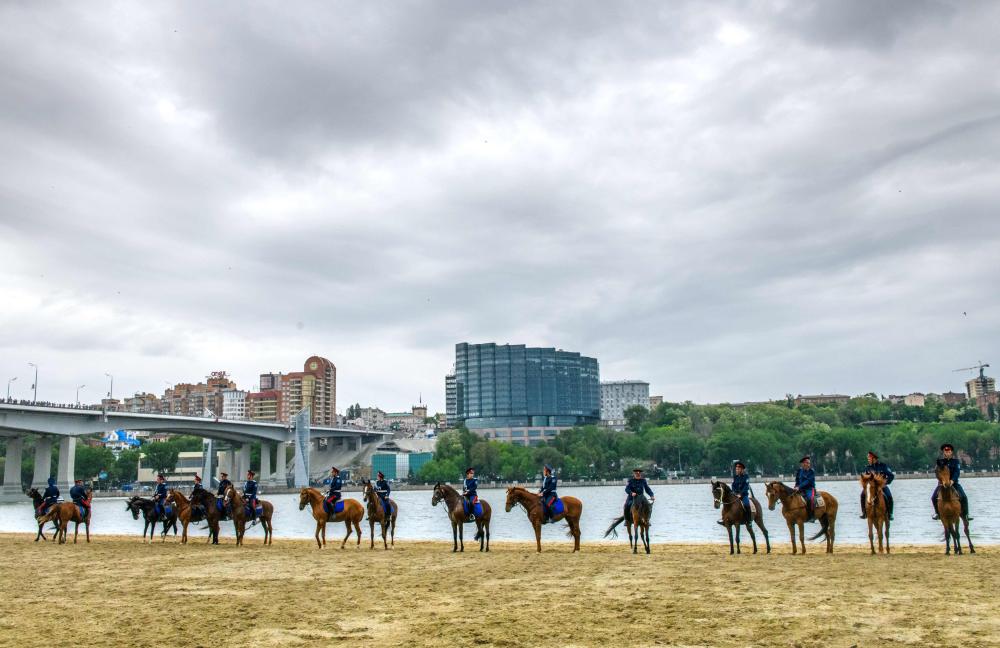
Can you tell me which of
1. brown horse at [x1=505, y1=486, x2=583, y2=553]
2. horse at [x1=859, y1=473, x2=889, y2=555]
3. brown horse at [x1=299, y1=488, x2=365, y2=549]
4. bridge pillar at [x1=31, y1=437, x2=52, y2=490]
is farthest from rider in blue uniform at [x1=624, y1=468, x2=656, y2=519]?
bridge pillar at [x1=31, y1=437, x2=52, y2=490]

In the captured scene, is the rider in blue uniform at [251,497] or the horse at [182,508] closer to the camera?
the rider in blue uniform at [251,497]

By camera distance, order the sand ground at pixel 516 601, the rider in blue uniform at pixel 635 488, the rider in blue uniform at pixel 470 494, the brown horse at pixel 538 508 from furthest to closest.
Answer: the rider in blue uniform at pixel 470 494, the brown horse at pixel 538 508, the rider in blue uniform at pixel 635 488, the sand ground at pixel 516 601

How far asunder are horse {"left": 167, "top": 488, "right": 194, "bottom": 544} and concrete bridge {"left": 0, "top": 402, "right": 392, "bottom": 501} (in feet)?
260

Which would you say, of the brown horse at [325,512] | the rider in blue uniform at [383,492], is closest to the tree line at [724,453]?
the rider in blue uniform at [383,492]

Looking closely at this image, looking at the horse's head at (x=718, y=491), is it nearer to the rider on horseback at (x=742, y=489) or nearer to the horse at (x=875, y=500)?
the rider on horseback at (x=742, y=489)

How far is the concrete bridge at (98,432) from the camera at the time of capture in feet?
357

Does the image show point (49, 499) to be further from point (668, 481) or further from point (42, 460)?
point (668, 481)

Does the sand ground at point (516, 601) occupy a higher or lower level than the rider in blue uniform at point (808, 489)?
lower

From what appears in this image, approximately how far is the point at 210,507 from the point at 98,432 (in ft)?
324

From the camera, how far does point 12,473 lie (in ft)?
423

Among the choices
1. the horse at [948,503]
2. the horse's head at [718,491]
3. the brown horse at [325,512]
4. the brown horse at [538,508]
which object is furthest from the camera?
the brown horse at [325,512]

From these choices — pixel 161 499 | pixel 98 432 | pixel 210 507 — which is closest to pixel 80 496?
pixel 161 499

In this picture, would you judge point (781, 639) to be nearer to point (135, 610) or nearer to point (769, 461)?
point (135, 610)

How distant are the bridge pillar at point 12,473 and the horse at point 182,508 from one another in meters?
108
